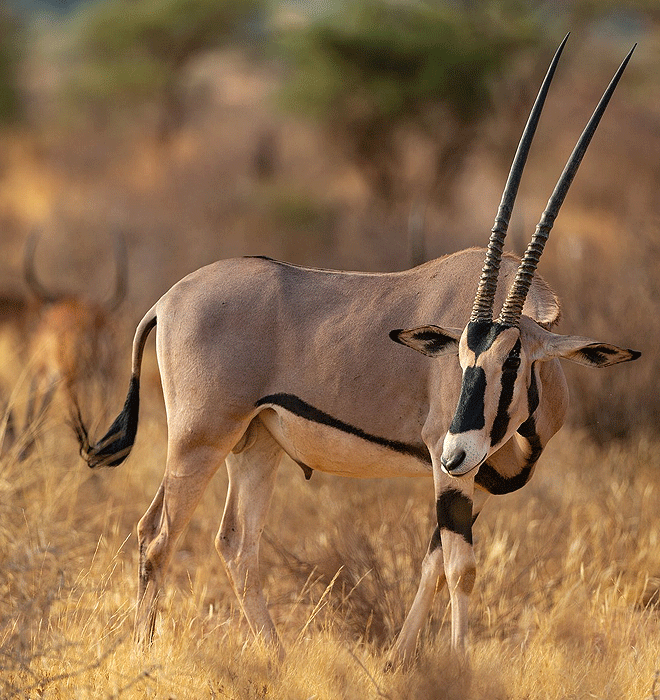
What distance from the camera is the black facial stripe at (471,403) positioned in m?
3.94

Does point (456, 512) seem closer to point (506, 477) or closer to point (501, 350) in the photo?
point (506, 477)

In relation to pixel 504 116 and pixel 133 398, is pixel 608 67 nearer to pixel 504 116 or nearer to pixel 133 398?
pixel 504 116

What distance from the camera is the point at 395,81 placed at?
20328 mm

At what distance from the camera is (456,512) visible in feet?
14.7

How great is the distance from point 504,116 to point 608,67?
409cm

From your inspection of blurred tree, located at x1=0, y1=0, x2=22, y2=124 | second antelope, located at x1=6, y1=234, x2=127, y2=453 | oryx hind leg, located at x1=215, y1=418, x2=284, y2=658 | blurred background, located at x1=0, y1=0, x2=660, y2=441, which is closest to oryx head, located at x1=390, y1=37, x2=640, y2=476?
oryx hind leg, located at x1=215, y1=418, x2=284, y2=658

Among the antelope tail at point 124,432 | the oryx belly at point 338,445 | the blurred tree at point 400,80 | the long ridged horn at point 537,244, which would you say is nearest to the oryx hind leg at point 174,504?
the oryx belly at point 338,445

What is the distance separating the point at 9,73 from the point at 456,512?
24.3 metres

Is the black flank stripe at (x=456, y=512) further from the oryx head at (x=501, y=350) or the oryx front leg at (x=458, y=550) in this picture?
the oryx head at (x=501, y=350)

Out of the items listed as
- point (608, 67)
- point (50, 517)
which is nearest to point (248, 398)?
point (50, 517)

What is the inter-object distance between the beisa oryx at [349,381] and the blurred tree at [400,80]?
49.8 ft

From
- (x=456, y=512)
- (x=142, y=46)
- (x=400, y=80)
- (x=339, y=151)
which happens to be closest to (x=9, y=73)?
(x=142, y=46)

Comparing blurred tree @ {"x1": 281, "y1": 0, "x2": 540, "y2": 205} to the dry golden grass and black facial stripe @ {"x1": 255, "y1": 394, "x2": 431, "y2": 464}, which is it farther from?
black facial stripe @ {"x1": 255, "y1": 394, "x2": 431, "y2": 464}

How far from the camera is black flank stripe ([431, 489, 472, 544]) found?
4465 millimetres
